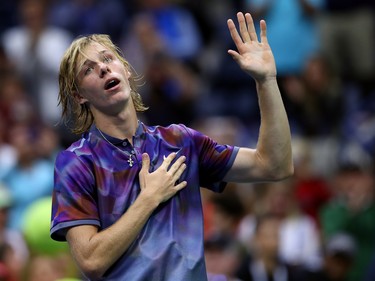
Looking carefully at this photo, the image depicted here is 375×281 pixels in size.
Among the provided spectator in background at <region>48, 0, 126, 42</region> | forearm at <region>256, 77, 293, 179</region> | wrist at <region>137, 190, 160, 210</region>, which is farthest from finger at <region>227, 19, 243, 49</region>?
spectator in background at <region>48, 0, 126, 42</region>

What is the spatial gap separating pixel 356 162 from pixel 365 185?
0.30 metres

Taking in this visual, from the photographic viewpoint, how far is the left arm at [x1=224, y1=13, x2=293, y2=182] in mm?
4410

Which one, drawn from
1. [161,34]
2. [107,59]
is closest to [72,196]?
[107,59]

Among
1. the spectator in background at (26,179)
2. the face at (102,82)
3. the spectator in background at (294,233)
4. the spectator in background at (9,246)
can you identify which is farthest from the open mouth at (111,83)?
the spectator in background at (26,179)

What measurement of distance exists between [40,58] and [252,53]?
7.12 metres

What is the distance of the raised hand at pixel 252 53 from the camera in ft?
14.4

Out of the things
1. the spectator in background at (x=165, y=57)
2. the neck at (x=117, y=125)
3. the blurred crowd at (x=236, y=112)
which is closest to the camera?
the neck at (x=117, y=125)

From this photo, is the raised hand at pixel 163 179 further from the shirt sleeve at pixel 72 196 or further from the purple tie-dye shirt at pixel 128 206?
the shirt sleeve at pixel 72 196

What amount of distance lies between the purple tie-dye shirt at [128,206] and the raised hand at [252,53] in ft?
1.43

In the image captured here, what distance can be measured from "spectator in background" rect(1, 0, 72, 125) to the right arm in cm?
714

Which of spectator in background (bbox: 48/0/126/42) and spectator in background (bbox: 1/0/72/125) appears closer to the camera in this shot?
spectator in background (bbox: 1/0/72/125)

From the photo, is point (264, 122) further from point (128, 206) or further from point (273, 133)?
point (128, 206)

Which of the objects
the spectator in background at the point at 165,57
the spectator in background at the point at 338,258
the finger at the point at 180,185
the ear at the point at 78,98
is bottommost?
the spectator in background at the point at 338,258

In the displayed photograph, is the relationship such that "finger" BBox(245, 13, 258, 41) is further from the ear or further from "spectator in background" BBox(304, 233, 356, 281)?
"spectator in background" BBox(304, 233, 356, 281)
